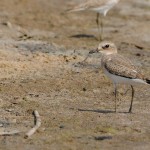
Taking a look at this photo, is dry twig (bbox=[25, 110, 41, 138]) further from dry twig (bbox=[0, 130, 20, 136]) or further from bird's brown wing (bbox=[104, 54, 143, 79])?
bird's brown wing (bbox=[104, 54, 143, 79])

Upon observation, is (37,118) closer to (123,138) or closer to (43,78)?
(123,138)

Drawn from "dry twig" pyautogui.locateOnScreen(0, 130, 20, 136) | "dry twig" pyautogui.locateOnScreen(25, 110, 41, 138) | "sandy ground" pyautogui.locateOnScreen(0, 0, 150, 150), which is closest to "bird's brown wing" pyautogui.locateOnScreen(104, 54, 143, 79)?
"sandy ground" pyautogui.locateOnScreen(0, 0, 150, 150)

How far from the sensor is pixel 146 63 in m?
14.2

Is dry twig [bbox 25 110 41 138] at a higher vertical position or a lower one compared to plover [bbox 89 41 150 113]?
lower

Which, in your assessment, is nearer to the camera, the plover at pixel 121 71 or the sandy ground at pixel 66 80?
the sandy ground at pixel 66 80


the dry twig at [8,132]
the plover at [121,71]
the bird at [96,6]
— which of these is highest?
the bird at [96,6]

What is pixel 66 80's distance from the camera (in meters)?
12.6

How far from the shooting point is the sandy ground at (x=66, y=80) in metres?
9.56

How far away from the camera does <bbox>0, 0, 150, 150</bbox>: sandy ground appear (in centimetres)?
956

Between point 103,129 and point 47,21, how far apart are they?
8.74m

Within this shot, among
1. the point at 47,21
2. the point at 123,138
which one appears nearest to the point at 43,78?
the point at 123,138

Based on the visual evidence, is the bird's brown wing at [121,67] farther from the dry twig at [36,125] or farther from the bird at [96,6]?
the bird at [96,6]

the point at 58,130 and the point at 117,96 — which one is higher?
the point at 117,96

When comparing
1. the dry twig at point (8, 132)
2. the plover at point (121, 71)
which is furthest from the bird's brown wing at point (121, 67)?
the dry twig at point (8, 132)
